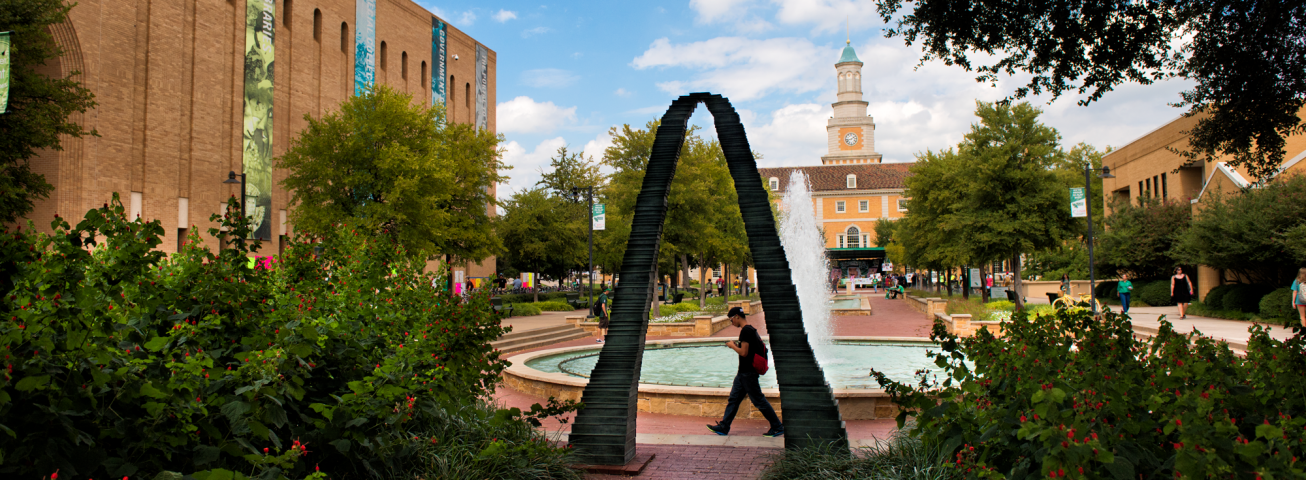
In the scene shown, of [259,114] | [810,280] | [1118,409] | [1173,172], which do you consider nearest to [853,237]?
[1173,172]

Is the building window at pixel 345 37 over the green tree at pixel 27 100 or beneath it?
over

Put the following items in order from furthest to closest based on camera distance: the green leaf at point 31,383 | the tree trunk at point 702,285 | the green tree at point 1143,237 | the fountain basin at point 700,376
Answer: the tree trunk at point 702,285 → the green tree at point 1143,237 → the fountain basin at point 700,376 → the green leaf at point 31,383

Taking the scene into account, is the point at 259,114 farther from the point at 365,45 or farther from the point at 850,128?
the point at 850,128

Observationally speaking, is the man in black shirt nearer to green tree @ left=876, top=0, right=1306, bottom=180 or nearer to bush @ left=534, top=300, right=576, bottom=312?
green tree @ left=876, top=0, right=1306, bottom=180

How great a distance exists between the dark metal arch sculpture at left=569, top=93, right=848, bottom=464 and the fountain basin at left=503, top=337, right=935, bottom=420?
0.33 m

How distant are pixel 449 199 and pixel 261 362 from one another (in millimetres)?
27242

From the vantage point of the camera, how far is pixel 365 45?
148 ft

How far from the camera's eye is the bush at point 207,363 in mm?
A: 3230

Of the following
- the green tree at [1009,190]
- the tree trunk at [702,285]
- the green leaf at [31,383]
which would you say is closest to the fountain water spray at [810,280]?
the tree trunk at [702,285]

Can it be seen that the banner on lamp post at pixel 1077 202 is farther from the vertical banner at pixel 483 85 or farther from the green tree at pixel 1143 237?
the vertical banner at pixel 483 85

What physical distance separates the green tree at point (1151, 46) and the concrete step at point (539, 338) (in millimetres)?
13117

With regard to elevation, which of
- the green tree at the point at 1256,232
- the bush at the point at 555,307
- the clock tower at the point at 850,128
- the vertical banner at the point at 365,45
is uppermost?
the clock tower at the point at 850,128

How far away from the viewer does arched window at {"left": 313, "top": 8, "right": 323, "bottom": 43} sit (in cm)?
4200

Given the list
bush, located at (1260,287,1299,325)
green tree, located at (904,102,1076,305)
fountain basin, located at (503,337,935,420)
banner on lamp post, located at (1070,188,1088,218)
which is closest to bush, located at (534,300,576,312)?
green tree, located at (904,102,1076,305)
